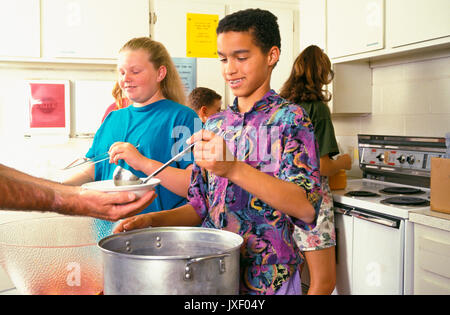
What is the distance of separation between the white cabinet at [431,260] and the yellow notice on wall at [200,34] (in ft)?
6.43

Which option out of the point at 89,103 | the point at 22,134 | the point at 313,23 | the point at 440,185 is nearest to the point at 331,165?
the point at 440,185

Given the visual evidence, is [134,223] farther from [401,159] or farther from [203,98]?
[401,159]

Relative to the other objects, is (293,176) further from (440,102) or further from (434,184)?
(440,102)

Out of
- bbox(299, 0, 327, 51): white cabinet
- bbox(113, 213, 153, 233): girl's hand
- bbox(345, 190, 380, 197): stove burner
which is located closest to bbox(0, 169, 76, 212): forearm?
bbox(113, 213, 153, 233): girl's hand

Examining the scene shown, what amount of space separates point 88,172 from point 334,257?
1.39m

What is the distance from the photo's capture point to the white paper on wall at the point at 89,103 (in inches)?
126

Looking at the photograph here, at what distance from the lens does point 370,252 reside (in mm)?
2328

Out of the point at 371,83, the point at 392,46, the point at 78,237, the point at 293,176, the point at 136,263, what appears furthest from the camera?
the point at 371,83

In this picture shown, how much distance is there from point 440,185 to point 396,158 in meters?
0.79

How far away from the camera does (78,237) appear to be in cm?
111

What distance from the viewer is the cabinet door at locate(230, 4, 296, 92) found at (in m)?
3.49

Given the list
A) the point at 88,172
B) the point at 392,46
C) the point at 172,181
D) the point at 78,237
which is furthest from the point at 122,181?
the point at 392,46

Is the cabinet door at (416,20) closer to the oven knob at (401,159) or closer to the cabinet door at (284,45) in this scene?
the oven knob at (401,159)

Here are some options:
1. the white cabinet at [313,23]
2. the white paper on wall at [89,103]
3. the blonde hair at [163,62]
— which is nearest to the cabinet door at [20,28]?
the white paper on wall at [89,103]
